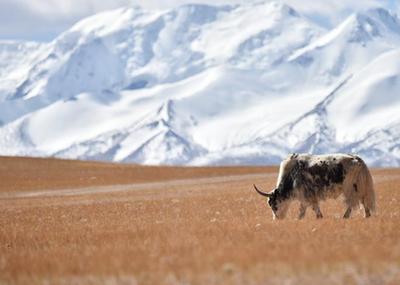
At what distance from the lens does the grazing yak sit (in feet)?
82.9

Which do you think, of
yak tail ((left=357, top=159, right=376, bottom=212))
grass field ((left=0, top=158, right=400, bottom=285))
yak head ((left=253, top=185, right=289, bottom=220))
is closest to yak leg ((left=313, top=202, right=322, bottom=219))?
grass field ((left=0, top=158, right=400, bottom=285))

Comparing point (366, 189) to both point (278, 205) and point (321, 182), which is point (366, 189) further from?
point (278, 205)

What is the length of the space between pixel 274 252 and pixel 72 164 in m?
62.8

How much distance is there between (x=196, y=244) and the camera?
18.9 meters

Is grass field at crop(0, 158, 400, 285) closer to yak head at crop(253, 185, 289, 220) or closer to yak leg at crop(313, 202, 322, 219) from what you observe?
yak leg at crop(313, 202, 322, 219)

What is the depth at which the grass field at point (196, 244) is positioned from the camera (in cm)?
1434

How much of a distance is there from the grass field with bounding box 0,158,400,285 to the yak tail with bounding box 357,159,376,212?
0.61m

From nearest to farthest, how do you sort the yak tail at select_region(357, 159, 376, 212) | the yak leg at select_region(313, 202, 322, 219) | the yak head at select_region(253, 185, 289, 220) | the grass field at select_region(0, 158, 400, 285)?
the grass field at select_region(0, 158, 400, 285) → the yak tail at select_region(357, 159, 376, 212) → the yak leg at select_region(313, 202, 322, 219) → the yak head at select_region(253, 185, 289, 220)

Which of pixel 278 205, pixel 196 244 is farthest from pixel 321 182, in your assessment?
pixel 196 244

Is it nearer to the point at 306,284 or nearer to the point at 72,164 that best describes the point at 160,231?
the point at 306,284

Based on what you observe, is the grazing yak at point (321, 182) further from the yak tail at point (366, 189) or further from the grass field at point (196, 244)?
the grass field at point (196, 244)

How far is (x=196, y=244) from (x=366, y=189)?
7872 millimetres

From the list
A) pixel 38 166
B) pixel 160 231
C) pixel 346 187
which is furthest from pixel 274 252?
pixel 38 166

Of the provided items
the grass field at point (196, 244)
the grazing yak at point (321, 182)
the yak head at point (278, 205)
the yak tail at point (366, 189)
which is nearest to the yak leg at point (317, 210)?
the grazing yak at point (321, 182)
